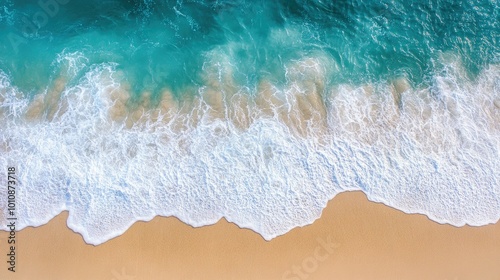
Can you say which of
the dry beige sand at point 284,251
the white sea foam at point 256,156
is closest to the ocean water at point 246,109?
the white sea foam at point 256,156

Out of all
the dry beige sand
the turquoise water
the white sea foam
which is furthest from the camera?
the turquoise water

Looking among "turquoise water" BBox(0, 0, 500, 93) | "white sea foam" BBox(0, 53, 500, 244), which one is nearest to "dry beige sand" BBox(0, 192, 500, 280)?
"white sea foam" BBox(0, 53, 500, 244)

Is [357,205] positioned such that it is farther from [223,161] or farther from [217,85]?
[217,85]

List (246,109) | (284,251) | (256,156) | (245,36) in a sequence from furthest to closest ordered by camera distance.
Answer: (245,36)
(246,109)
(256,156)
(284,251)

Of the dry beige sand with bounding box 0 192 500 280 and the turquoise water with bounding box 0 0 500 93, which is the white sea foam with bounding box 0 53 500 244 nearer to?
the dry beige sand with bounding box 0 192 500 280

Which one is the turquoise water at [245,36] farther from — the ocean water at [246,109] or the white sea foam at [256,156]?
the white sea foam at [256,156]

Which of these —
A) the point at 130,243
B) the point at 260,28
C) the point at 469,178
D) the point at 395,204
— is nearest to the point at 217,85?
the point at 260,28

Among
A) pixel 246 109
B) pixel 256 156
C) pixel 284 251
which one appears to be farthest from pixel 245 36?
pixel 284 251

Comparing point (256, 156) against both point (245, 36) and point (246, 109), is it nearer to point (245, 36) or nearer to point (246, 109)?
point (246, 109)
